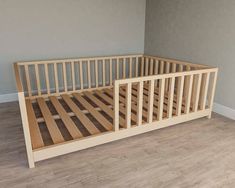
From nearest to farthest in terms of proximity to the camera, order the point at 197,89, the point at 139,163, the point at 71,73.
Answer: the point at 139,163 → the point at 197,89 → the point at 71,73

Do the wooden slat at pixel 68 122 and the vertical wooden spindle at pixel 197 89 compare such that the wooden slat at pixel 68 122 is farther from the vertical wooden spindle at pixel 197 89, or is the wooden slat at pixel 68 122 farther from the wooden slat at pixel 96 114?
the vertical wooden spindle at pixel 197 89

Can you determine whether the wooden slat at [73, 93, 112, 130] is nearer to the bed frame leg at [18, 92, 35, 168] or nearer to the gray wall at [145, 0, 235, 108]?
the bed frame leg at [18, 92, 35, 168]

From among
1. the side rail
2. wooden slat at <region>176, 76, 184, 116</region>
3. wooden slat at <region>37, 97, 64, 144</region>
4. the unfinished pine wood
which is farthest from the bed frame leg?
wooden slat at <region>176, 76, 184, 116</region>

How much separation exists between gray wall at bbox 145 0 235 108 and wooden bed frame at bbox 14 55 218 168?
8.0 inches

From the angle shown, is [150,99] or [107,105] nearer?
[150,99]

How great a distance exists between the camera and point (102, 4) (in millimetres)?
3162

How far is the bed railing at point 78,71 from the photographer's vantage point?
283 cm

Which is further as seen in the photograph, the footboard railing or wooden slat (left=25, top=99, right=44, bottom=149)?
the footboard railing

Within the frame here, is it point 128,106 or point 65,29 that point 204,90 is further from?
point 65,29

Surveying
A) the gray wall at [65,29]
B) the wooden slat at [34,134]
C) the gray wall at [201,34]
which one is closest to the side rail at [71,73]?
the gray wall at [65,29]

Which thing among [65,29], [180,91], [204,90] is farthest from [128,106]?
[65,29]

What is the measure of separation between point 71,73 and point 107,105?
91cm

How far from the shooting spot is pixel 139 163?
5.57 ft

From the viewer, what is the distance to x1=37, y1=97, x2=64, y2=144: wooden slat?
1.81 m
